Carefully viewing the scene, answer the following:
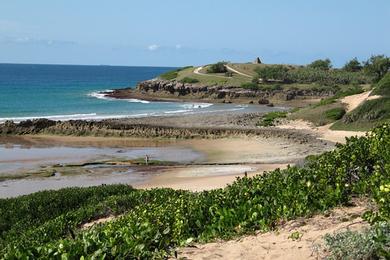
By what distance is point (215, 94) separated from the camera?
78.5 meters

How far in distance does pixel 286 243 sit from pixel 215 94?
7193cm

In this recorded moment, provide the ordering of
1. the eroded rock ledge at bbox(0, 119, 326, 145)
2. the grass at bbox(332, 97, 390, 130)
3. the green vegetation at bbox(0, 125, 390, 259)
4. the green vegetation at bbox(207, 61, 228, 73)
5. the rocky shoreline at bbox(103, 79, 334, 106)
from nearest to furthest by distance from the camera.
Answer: the green vegetation at bbox(0, 125, 390, 259)
the grass at bbox(332, 97, 390, 130)
the eroded rock ledge at bbox(0, 119, 326, 145)
the rocky shoreline at bbox(103, 79, 334, 106)
the green vegetation at bbox(207, 61, 228, 73)

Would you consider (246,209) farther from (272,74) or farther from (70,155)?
(272,74)

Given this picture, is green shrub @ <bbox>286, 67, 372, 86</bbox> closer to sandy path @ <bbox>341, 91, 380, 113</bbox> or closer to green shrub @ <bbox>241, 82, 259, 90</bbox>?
green shrub @ <bbox>241, 82, 259, 90</bbox>

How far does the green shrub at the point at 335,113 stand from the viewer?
1801 inches

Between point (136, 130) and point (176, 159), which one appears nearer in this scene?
point (176, 159)

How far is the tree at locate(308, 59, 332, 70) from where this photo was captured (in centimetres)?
10307

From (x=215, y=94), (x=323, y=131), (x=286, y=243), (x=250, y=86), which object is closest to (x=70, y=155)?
(x=323, y=131)

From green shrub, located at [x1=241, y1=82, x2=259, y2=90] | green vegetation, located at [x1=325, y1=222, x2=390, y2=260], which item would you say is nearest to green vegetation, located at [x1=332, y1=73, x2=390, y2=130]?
green shrub, located at [x1=241, y1=82, x2=259, y2=90]

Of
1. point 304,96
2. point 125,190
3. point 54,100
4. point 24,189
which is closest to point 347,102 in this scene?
point 304,96

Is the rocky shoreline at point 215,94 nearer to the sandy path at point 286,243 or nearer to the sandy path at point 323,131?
the sandy path at point 323,131

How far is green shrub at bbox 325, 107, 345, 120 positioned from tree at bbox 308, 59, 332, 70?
5722 cm

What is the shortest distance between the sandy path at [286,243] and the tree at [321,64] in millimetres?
97927

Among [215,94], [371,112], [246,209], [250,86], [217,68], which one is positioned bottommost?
[371,112]
